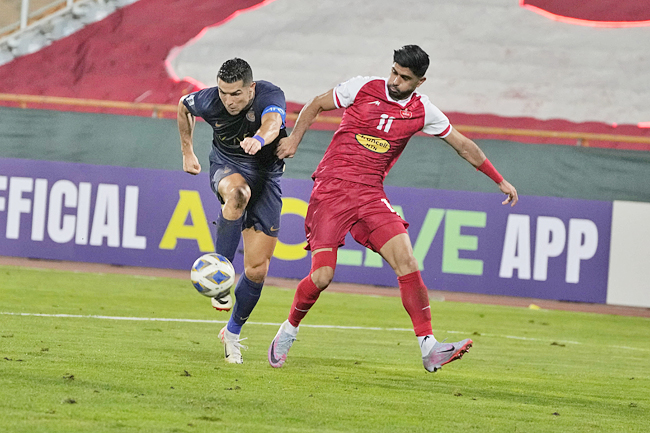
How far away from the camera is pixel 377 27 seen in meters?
20.7

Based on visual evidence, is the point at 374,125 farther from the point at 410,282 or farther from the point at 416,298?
the point at 416,298

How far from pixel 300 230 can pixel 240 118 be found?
21.1 ft

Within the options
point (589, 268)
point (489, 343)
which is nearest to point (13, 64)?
point (589, 268)

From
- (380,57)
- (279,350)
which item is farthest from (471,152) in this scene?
(380,57)

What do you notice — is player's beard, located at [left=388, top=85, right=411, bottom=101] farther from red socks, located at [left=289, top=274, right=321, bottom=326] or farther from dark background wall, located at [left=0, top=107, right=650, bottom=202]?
dark background wall, located at [left=0, top=107, right=650, bottom=202]

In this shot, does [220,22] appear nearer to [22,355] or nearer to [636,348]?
[636,348]

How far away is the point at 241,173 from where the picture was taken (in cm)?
636

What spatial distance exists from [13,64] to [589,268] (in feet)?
46.0

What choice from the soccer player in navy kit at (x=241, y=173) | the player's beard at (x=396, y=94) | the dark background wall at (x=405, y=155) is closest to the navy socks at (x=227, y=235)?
the soccer player in navy kit at (x=241, y=173)

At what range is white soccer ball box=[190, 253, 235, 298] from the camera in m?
5.86

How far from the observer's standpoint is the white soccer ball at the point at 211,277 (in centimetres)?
586

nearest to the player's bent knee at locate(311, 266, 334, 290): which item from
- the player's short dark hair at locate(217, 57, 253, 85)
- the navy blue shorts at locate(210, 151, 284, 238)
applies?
the navy blue shorts at locate(210, 151, 284, 238)

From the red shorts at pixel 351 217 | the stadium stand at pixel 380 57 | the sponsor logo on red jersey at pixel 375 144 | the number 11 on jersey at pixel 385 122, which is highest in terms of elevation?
the number 11 on jersey at pixel 385 122

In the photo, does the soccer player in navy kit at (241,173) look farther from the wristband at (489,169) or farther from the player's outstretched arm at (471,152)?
the wristband at (489,169)
